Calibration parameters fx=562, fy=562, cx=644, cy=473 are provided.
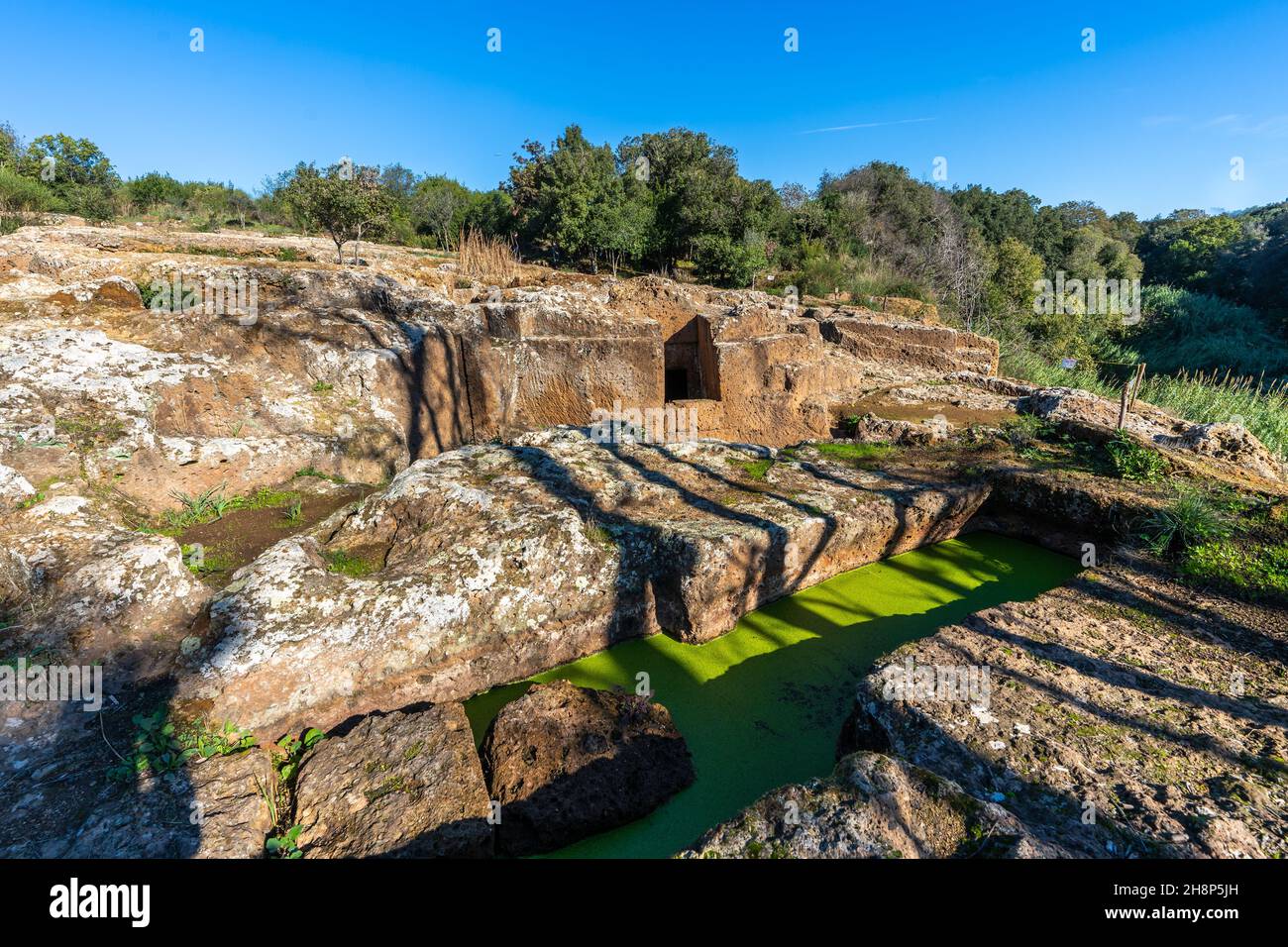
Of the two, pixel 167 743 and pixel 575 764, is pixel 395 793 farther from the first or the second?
pixel 167 743

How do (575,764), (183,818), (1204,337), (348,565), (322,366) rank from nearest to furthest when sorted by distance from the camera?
1. (183,818)
2. (575,764)
3. (348,565)
4. (322,366)
5. (1204,337)

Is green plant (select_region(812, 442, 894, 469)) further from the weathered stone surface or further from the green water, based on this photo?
the weathered stone surface

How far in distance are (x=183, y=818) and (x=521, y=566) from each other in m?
1.78

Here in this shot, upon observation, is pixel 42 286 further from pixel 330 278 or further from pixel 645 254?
pixel 645 254

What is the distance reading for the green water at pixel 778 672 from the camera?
8.45ft

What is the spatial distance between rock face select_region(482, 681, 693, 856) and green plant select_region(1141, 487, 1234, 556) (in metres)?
4.12

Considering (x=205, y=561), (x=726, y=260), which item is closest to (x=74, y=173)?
(x=726, y=260)

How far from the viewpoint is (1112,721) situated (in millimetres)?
2559

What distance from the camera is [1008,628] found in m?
3.32

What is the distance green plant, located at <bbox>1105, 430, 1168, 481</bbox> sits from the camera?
17.3 feet

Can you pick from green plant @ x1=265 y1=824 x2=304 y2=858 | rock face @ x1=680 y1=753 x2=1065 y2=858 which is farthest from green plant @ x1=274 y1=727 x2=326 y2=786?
rock face @ x1=680 y1=753 x2=1065 y2=858

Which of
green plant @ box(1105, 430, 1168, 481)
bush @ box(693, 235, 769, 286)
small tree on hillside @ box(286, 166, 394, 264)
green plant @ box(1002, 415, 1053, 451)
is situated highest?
bush @ box(693, 235, 769, 286)

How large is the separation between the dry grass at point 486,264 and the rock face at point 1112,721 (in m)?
8.03
